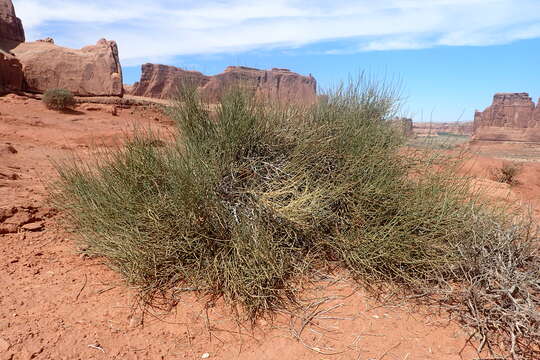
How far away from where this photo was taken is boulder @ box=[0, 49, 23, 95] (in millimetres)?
14073

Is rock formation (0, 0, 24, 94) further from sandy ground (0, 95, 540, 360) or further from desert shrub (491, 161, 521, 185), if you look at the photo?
desert shrub (491, 161, 521, 185)

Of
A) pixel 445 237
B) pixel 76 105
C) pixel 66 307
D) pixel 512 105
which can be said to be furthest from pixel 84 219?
pixel 512 105

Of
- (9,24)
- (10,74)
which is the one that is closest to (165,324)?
(10,74)

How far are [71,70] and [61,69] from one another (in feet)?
1.30

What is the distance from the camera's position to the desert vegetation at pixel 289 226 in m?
2.71

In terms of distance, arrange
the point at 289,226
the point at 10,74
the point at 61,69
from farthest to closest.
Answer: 1. the point at 61,69
2. the point at 10,74
3. the point at 289,226

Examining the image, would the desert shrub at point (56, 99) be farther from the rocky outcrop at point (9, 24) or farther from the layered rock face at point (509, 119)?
the layered rock face at point (509, 119)

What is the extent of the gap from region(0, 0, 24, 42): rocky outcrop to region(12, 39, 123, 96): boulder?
12.4 feet

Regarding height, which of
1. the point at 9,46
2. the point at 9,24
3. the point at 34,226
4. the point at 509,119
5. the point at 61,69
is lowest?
the point at 34,226

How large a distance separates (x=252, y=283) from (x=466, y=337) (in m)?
1.59

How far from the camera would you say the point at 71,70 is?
16.0 meters

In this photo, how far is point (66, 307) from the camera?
A: 2.59 m

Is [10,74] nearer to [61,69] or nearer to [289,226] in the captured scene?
[61,69]

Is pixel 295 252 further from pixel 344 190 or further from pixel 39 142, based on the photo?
pixel 39 142
